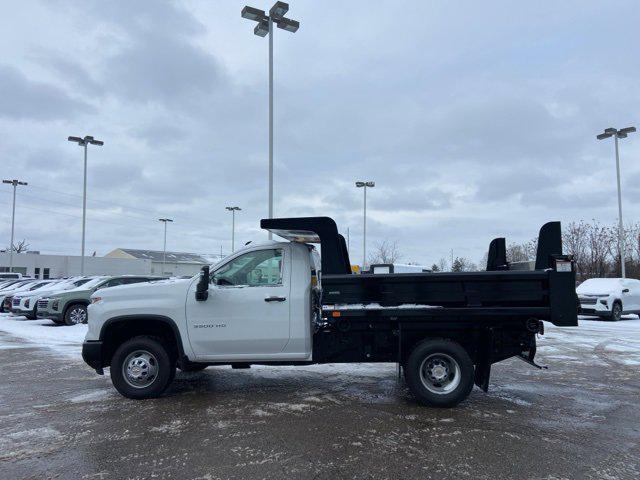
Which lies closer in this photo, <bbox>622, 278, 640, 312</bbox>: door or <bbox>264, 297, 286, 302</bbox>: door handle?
<bbox>264, 297, 286, 302</bbox>: door handle

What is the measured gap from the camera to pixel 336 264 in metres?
6.80

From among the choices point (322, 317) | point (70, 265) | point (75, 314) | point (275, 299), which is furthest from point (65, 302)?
point (70, 265)

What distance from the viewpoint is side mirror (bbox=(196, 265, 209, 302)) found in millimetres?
6637

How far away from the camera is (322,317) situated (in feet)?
22.0

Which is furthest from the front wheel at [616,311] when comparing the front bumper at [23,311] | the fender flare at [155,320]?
the front bumper at [23,311]

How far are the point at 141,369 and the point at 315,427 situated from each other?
2.65 meters

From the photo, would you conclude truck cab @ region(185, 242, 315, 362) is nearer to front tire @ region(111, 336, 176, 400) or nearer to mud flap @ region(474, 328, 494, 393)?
front tire @ region(111, 336, 176, 400)

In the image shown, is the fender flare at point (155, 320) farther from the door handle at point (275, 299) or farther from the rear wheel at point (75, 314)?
the rear wheel at point (75, 314)

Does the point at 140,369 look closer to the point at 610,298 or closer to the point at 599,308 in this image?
the point at 599,308

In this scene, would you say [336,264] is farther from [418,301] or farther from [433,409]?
[433,409]

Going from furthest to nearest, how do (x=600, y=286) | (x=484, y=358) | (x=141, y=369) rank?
(x=600, y=286)
(x=141, y=369)
(x=484, y=358)

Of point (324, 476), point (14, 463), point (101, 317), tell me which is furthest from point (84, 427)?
point (324, 476)

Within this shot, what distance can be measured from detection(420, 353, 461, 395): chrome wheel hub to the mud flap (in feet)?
1.61

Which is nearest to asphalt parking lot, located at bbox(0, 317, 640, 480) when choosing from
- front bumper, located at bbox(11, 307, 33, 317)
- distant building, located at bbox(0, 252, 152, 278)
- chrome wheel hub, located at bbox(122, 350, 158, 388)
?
chrome wheel hub, located at bbox(122, 350, 158, 388)
